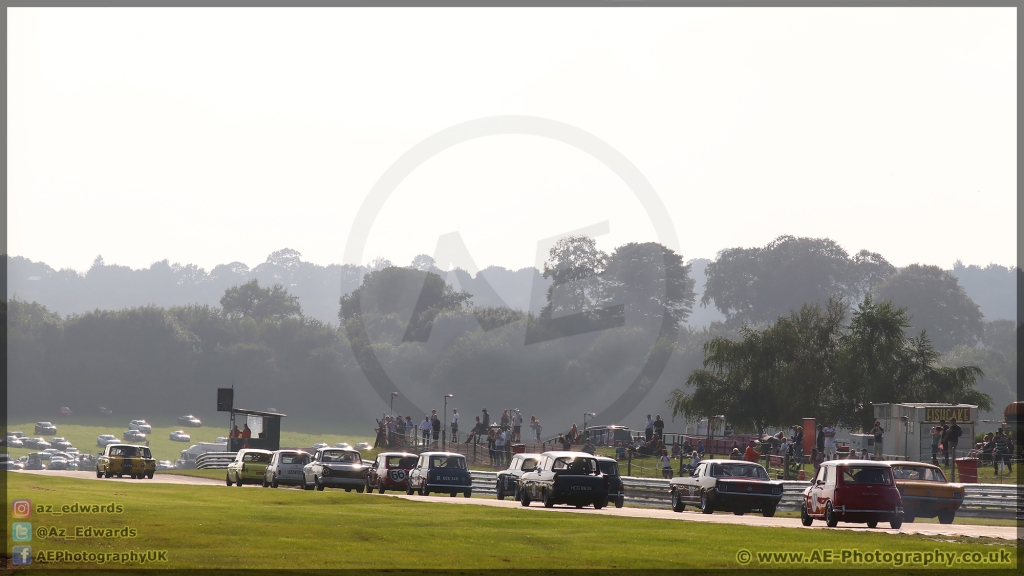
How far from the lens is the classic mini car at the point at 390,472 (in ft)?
132

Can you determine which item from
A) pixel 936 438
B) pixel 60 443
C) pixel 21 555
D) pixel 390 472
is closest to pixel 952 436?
pixel 936 438

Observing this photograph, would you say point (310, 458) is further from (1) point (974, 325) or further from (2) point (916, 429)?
(1) point (974, 325)

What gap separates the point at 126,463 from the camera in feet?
155

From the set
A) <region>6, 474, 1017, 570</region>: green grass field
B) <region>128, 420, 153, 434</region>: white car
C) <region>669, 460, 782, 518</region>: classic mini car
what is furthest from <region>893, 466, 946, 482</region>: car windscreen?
<region>128, 420, 153, 434</region>: white car

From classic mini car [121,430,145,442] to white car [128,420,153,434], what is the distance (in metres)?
2.50

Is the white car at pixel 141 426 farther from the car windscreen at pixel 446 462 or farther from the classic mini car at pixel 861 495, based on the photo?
the classic mini car at pixel 861 495

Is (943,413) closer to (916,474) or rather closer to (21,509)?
(916,474)

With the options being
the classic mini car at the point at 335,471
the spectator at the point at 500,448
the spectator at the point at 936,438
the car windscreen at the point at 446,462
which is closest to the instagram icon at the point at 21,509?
the car windscreen at the point at 446,462

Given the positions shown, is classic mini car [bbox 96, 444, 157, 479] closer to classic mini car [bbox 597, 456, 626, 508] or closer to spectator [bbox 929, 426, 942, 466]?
Answer: classic mini car [bbox 597, 456, 626, 508]

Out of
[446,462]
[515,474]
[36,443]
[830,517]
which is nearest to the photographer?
[830,517]

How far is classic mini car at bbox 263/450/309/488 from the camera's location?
4175cm

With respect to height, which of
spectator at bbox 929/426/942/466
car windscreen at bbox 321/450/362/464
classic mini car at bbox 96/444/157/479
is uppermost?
spectator at bbox 929/426/942/466

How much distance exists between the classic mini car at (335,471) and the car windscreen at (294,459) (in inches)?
44.9

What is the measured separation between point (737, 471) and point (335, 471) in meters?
14.5
